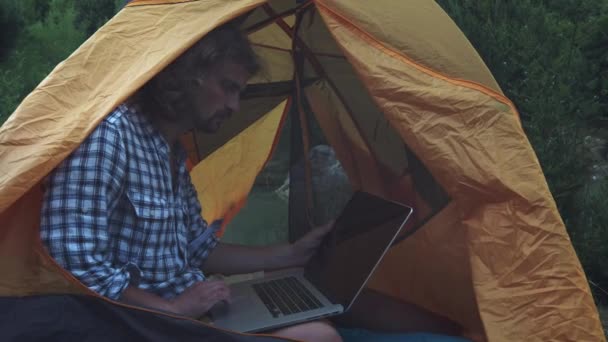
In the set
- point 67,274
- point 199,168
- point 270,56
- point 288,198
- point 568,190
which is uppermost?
point 270,56

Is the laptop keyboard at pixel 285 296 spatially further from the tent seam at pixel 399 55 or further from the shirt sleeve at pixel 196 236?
the tent seam at pixel 399 55

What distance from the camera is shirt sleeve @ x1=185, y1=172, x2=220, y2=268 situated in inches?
60.5

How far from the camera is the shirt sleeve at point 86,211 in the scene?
1.06 meters

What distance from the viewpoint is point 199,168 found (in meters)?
2.07

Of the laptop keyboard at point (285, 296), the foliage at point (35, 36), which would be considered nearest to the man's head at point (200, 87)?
the laptop keyboard at point (285, 296)

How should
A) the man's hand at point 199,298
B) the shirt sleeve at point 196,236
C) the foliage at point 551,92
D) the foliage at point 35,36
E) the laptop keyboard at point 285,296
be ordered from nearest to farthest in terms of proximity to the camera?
the man's hand at point 199,298, the laptop keyboard at point 285,296, the shirt sleeve at point 196,236, the foliage at point 551,92, the foliage at point 35,36

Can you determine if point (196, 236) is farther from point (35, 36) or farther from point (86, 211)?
point (35, 36)

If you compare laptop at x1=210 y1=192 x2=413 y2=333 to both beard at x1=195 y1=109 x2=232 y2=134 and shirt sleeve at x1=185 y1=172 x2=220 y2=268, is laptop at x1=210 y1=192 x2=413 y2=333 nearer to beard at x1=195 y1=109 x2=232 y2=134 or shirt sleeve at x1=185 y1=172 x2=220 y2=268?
shirt sleeve at x1=185 y1=172 x2=220 y2=268

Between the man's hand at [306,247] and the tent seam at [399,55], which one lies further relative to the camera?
the man's hand at [306,247]

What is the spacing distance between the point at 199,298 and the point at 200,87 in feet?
1.47

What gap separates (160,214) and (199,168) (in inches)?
33.5

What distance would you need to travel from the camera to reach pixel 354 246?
5.10 ft

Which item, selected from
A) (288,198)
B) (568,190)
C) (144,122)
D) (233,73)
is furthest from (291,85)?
(568,190)

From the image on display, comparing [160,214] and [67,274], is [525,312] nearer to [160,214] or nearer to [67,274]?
[160,214]
